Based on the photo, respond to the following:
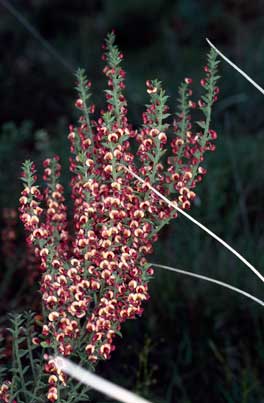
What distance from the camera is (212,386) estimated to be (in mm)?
2559

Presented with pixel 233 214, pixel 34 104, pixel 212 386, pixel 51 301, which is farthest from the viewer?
pixel 34 104

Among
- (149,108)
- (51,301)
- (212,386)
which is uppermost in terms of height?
(149,108)

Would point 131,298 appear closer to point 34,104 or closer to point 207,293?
point 207,293

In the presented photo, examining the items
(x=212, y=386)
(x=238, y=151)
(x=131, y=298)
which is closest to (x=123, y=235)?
(x=131, y=298)

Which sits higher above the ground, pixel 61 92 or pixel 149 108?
pixel 61 92

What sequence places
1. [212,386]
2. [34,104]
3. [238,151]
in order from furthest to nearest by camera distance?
[34,104] < [238,151] < [212,386]

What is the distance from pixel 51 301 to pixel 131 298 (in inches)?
6.9

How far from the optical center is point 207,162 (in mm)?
3771

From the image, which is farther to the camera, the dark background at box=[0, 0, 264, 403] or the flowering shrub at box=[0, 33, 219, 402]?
the dark background at box=[0, 0, 264, 403]

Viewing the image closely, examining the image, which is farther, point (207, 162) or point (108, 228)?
point (207, 162)

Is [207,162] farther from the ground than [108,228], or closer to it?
farther from the ground

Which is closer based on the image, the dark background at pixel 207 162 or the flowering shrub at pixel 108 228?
the flowering shrub at pixel 108 228

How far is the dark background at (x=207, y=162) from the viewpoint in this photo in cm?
261

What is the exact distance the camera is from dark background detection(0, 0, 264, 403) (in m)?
2.61
